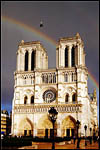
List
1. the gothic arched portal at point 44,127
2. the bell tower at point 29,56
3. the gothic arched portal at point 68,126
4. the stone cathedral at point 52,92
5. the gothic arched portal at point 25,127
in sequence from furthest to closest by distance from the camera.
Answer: the bell tower at point 29,56 → the gothic arched portal at point 25,127 → the gothic arched portal at point 44,127 → the stone cathedral at point 52,92 → the gothic arched portal at point 68,126

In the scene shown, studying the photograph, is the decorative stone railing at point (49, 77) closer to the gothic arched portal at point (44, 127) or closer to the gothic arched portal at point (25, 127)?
the gothic arched portal at point (44, 127)

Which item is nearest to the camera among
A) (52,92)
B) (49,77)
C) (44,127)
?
(44,127)

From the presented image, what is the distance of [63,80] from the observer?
62.1 meters

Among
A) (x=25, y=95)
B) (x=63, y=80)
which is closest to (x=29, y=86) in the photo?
(x=25, y=95)

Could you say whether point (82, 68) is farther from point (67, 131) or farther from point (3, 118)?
point (3, 118)

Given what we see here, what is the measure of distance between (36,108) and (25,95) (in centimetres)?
538

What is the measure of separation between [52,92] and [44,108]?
16.0 feet

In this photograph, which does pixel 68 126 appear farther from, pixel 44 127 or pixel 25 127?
pixel 25 127

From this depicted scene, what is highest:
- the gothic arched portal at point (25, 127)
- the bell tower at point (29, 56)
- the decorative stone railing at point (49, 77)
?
the bell tower at point (29, 56)

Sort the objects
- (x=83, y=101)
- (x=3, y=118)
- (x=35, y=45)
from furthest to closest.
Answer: (x=3, y=118), (x=35, y=45), (x=83, y=101)

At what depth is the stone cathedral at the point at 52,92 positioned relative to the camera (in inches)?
2322

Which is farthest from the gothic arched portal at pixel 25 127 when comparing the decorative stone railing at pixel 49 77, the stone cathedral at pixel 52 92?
the decorative stone railing at pixel 49 77

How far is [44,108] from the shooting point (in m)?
61.1

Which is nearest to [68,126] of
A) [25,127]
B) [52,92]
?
[52,92]
